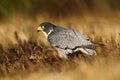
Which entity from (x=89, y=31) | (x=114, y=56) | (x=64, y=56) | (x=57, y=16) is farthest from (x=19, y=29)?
(x=114, y=56)

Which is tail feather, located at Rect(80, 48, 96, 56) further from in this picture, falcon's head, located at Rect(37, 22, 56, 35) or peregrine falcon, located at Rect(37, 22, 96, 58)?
falcon's head, located at Rect(37, 22, 56, 35)

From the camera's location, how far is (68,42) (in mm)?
6516

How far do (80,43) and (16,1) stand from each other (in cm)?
308

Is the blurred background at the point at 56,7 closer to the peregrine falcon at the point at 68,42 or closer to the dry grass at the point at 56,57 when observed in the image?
the dry grass at the point at 56,57

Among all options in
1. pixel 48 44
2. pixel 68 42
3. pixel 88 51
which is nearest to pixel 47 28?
pixel 48 44

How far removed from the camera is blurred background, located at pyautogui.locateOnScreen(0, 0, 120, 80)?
5.56 metres

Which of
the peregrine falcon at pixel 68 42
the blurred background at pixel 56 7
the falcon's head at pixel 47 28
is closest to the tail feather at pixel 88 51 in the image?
the peregrine falcon at pixel 68 42

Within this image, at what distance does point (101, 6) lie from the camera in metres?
9.06

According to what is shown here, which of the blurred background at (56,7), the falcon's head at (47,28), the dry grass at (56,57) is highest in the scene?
the blurred background at (56,7)

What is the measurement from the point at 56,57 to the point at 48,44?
2.79ft

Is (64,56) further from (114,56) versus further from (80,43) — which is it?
(114,56)

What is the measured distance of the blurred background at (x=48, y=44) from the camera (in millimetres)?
5559

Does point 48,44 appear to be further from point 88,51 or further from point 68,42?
point 88,51

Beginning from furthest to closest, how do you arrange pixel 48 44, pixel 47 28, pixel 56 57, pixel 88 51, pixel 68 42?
pixel 48 44, pixel 47 28, pixel 68 42, pixel 56 57, pixel 88 51
